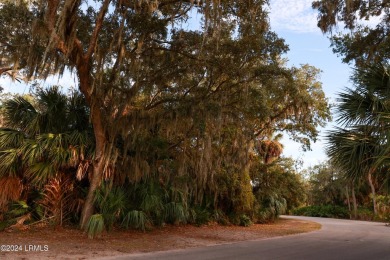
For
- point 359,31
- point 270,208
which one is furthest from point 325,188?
point 359,31

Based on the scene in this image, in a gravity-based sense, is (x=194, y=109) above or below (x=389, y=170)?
above

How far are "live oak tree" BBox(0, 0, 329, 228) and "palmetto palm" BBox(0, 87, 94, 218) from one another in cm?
78

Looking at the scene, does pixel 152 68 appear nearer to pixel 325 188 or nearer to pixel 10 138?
pixel 10 138

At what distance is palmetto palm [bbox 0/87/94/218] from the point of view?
439 inches

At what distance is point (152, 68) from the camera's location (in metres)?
13.0

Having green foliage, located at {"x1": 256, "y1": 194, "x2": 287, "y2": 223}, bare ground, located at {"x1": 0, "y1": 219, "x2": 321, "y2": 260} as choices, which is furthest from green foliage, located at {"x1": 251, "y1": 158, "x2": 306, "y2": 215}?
bare ground, located at {"x1": 0, "y1": 219, "x2": 321, "y2": 260}

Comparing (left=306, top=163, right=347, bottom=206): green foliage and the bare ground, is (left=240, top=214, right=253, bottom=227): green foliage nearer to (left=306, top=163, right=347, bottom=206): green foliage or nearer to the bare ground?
the bare ground

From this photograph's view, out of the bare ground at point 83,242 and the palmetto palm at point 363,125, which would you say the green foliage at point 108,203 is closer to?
the bare ground at point 83,242

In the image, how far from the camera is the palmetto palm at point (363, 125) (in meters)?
8.96

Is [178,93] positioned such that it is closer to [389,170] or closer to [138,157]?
[138,157]

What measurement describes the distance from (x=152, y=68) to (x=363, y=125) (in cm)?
739

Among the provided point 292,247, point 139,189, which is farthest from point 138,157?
point 292,247

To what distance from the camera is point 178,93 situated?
13.8 metres

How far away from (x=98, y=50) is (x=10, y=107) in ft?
13.6
